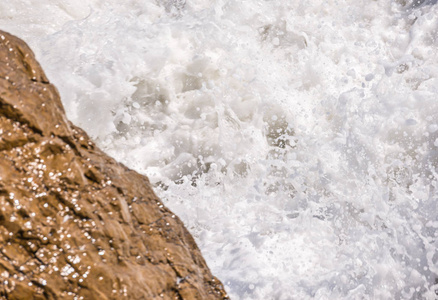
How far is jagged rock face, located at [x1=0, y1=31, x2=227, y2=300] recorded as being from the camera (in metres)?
1.07

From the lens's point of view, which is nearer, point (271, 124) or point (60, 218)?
point (60, 218)

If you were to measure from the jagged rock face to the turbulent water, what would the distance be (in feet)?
2.64

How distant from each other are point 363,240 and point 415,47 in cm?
207

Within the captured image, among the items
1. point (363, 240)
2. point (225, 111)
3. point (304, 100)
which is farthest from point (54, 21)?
point (363, 240)

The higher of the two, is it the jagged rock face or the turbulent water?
the jagged rock face

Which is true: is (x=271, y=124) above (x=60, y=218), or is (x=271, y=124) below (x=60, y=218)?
below

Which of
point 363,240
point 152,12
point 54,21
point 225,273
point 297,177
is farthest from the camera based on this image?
point 152,12

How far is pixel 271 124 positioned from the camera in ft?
10.4

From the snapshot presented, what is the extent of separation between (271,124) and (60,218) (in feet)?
7.24

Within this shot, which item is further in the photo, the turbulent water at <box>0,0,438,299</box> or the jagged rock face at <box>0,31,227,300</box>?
the turbulent water at <box>0,0,438,299</box>

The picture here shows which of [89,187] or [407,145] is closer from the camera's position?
[89,187]

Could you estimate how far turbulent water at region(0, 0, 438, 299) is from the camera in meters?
2.30

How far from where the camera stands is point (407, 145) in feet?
9.94

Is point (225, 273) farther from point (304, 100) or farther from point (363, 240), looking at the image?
point (304, 100)
